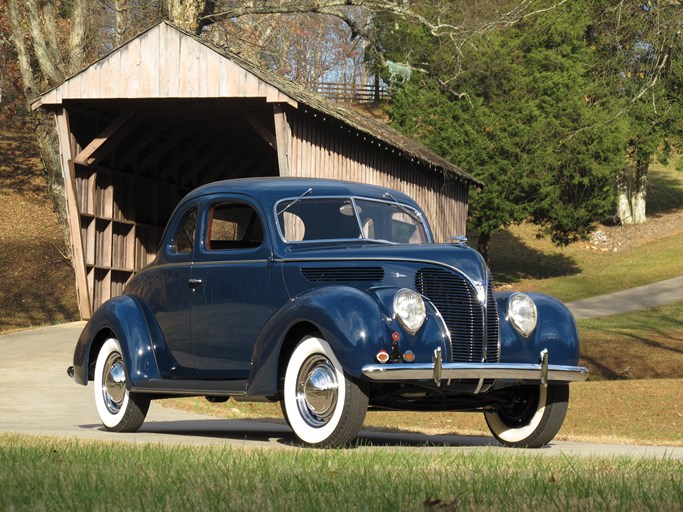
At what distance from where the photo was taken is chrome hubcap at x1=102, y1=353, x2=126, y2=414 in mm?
10659

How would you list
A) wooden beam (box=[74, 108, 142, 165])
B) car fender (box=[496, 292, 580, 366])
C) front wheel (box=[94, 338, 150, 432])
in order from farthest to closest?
1. wooden beam (box=[74, 108, 142, 165])
2. front wheel (box=[94, 338, 150, 432])
3. car fender (box=[496, 292, 580, 366])

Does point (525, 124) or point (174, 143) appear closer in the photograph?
point (174, 143)

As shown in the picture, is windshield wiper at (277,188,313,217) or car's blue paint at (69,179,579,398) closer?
car's blue paint at (69,179,579,398)

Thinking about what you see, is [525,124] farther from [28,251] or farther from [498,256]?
[28,251]

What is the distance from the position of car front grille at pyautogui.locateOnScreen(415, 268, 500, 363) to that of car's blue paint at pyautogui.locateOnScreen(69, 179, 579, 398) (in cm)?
7

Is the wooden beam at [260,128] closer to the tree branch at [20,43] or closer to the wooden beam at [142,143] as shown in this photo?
the wooden beam at [142,143]

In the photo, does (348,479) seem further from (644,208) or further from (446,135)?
(644,208)

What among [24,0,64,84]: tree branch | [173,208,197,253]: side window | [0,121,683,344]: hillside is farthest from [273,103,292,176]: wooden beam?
[0,121,683,344]: hillside

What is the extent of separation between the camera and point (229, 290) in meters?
9.53

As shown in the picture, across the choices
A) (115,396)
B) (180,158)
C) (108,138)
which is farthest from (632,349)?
(115,396)

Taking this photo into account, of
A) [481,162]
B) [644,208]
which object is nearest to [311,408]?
[481,162]

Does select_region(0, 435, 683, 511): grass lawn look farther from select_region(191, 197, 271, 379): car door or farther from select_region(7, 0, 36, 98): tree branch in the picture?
select_region(7, 0, 36, 98): tree branch

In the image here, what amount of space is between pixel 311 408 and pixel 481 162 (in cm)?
3551

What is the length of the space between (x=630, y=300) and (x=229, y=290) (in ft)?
101
